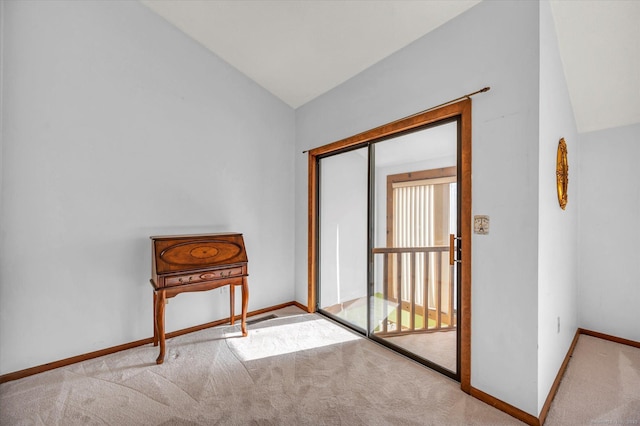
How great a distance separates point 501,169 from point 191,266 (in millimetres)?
2413

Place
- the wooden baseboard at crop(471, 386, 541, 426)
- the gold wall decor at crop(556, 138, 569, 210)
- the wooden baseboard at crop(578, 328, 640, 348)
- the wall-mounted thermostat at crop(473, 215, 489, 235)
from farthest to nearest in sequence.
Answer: the wooden baseboard at crop(578, 328, 640, 348) → the gold wall decor at crop(556, 138, 569, 210) → the wall-mounted thermostat at crop(473, 215, 489, 235) → the wooden baseboard at crop(471, 386, 541, 426)

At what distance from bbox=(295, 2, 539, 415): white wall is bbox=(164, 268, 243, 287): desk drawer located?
2.01 meters

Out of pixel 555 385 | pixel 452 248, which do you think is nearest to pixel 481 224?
pixel 452 248

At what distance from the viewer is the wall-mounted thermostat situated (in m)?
1.82

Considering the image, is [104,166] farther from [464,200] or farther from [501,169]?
[501,169]

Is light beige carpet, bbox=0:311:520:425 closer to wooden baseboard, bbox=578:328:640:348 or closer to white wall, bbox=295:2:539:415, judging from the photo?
white wall, bbox=295:2:539:415

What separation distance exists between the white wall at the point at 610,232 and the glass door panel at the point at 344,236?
2.28 meters

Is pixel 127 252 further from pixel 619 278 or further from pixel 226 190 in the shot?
pixel 619 278

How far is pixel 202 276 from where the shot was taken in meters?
2.48

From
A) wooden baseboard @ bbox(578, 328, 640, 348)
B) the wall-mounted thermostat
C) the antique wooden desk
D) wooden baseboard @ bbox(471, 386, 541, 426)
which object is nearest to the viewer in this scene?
wooden baseboard @ bbox(471, 386, 541, 426)

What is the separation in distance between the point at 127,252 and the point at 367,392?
2306 millimetres

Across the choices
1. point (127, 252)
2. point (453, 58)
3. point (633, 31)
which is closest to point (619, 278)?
point (633, 31)

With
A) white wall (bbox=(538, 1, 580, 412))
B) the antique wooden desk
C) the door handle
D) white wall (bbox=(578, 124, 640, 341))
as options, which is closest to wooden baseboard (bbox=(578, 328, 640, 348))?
white wall (bbox=(578, 124, 640, 341))

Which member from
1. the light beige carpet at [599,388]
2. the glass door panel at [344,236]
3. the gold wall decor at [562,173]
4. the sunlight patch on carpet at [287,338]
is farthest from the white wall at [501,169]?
the sunlight patch on carpet at [287,338]
